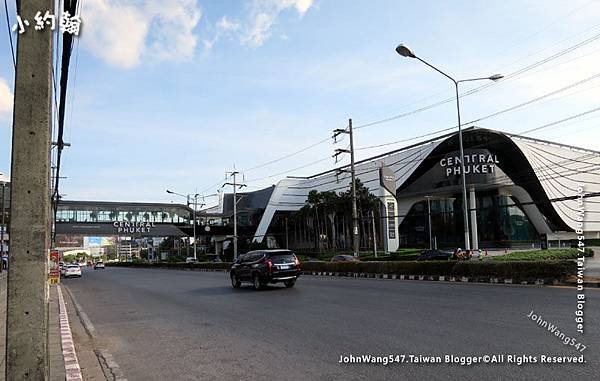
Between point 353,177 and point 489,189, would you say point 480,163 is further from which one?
point 353,177

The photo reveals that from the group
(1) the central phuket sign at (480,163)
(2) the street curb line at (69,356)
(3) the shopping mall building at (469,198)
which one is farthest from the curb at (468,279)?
(1) the central phuket sign at (480,163)

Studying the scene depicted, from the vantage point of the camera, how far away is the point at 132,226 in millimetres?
89000

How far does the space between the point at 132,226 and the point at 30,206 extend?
3494 inches

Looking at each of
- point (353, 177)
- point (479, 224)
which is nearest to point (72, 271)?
point (353, 177)

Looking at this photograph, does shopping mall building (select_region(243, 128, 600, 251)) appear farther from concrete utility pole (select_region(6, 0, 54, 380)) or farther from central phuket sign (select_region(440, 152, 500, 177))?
concrete utility pole (select_region(6, 0, 54, 380))

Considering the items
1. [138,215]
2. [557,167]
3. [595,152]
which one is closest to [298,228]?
[138,215]

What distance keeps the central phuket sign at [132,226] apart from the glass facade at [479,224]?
4379 centimetres

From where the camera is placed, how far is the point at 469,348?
7398 mm

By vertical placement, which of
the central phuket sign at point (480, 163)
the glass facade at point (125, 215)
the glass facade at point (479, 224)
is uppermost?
the central phuket sign at point (480, 163)

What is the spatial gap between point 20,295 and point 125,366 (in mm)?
3798

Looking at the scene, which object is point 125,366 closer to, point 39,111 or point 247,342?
point 247,342

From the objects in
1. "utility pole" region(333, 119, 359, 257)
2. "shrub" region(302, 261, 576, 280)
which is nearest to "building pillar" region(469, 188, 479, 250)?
"utility pole" region(333, 119, 359, 257)

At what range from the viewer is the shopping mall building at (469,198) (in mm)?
67375

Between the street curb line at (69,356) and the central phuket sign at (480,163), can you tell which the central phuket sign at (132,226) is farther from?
the street curb line at (69,356)
